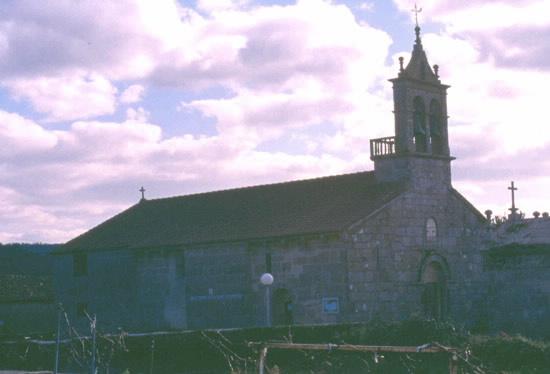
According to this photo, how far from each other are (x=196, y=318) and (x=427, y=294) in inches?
434

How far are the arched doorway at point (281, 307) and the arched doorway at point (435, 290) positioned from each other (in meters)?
6.40

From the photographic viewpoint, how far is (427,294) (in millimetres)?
44281

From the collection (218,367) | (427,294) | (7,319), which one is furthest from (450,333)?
(7,319)

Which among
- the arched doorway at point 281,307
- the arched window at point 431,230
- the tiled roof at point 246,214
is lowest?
the arched doorway at point 281,307

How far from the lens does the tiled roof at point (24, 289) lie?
6217 cm

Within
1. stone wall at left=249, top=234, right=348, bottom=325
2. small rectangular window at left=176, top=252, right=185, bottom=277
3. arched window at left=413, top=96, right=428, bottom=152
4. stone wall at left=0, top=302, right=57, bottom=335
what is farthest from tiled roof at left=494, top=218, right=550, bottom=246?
stone wall at left=0, top=302, right=57, bottom=335

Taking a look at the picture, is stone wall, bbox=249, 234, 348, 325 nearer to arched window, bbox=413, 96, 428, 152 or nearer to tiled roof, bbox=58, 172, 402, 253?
tiled roof, bbox=58, 172, 402, 253

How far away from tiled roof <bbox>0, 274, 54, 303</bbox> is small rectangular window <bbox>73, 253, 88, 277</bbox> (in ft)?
36.1

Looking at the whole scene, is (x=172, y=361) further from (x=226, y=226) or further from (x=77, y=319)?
(x=77, y=319)

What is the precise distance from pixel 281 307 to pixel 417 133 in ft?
34.6

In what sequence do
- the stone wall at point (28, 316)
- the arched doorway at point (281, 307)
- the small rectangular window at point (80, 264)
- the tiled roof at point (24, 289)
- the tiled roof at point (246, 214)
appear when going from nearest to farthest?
the arched doorway at point (281, 307)
the tiled roof at point (246, 214)
the small rectangular window at point (80, 264)
the stone wall at point (28, 316)
the tiled roof at point (24, 289)

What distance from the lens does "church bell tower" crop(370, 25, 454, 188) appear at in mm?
43844

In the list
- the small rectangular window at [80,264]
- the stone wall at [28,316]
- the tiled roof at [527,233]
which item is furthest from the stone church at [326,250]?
the stone wall at [28,316]

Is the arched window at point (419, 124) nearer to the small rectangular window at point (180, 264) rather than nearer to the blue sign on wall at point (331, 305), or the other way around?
the blue sign on wall at point (331, 305)
